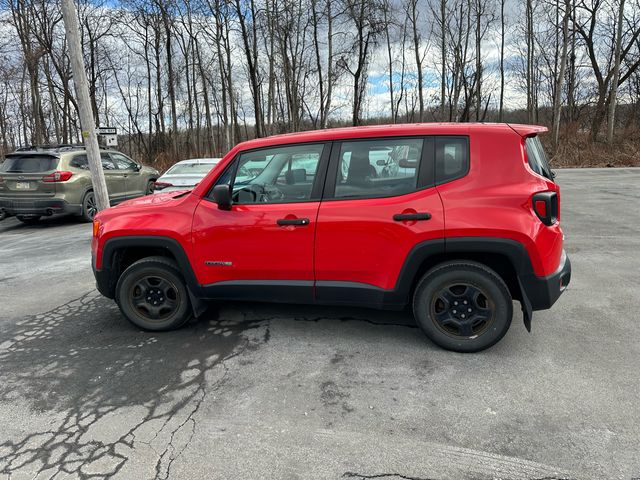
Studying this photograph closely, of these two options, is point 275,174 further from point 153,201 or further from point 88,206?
point 88,206

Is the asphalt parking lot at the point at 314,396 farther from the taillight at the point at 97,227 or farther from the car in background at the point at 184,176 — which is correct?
the car in background at the point at 184,176

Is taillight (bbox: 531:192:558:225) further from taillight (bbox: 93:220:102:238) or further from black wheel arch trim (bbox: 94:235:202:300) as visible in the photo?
taillight (bbox: 93:220:102:238)

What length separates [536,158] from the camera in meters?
3.38

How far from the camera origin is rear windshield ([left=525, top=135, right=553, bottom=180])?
3.26 meters

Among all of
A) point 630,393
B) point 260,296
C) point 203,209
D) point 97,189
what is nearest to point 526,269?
point 630,393

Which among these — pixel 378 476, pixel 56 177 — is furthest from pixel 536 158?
pixel 56 177

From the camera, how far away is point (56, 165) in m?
9.74

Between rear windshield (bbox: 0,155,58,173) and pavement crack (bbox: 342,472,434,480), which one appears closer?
pavement crack (bbox: 342,472,434,480)

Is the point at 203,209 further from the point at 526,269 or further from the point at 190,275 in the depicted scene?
the point at 526,269

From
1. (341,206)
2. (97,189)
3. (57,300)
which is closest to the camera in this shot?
(341,206)

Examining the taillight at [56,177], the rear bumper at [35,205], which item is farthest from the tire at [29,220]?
the taillight at [56,177]

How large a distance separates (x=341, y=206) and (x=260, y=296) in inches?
42.4

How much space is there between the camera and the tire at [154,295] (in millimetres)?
3930

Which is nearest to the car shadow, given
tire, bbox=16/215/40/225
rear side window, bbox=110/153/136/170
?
tire, bbox=16/215/40/225
